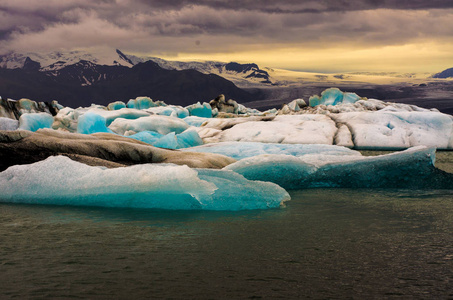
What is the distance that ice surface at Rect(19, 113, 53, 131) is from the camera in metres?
19.7

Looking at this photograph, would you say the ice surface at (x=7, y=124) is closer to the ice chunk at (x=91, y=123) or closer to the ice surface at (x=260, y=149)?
the ice chunk at (x=91, y=123)

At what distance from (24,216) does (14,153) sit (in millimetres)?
2578

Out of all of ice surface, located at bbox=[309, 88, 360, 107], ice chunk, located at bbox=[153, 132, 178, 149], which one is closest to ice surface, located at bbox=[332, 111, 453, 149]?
ice chunk, located at bbox=[153, 132, 178, 149]

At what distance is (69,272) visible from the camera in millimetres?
4148

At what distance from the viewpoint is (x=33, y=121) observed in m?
20.2

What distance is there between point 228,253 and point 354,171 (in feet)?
17.0

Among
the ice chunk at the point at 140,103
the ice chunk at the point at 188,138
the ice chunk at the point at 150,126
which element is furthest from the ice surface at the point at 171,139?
the ice chunk at the point at 140,103

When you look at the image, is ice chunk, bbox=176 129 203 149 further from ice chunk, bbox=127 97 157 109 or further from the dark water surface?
ice chunk, bbox=127 97 157 109

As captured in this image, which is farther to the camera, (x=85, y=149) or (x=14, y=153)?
(x=85, y=149)

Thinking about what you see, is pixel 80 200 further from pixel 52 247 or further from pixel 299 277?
pixel 299 277

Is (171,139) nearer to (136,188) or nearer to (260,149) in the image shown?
(260,149)

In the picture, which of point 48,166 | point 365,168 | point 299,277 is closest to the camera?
point 299,277

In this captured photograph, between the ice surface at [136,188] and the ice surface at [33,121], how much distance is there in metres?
13.0

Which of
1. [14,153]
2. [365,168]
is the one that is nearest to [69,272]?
[14,153]
